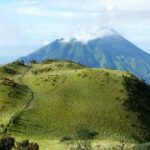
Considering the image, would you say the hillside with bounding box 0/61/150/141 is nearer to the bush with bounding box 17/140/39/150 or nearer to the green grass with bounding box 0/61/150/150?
the green grass with bounding box 0/61/150/150

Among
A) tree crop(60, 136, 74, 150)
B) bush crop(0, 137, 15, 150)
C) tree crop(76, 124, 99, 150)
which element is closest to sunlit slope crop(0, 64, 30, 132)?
tree crop(60, 136, 74, 150)

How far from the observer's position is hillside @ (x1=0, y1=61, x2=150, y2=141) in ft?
357

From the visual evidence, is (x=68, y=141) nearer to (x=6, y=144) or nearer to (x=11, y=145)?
(x=11, y=145)

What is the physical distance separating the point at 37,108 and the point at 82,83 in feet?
61.9

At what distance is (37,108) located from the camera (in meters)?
117

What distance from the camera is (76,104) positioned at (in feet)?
396

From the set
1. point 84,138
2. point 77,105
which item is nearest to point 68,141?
point 84,138

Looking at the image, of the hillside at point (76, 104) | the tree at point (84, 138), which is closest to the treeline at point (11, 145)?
the tree at point (84, 138)

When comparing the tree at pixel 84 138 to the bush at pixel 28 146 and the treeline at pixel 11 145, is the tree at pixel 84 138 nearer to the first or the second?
the bush at pixel 28 146

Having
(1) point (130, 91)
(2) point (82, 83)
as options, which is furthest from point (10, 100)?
(1) point (130, 91)

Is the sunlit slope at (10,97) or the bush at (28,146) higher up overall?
the sunlit slope at (10,97)

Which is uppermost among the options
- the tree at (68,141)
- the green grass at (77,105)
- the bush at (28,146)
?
→ the green grass at (77,105)

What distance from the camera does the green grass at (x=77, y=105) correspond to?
355ft

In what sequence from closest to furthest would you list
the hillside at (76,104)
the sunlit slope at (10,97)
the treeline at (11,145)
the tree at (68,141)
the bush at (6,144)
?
the treeline at (11,145)
the bush at (6,144)
the tree at (68,141)
the hillside at (76,104)
the sunlit slope at (10,97)
